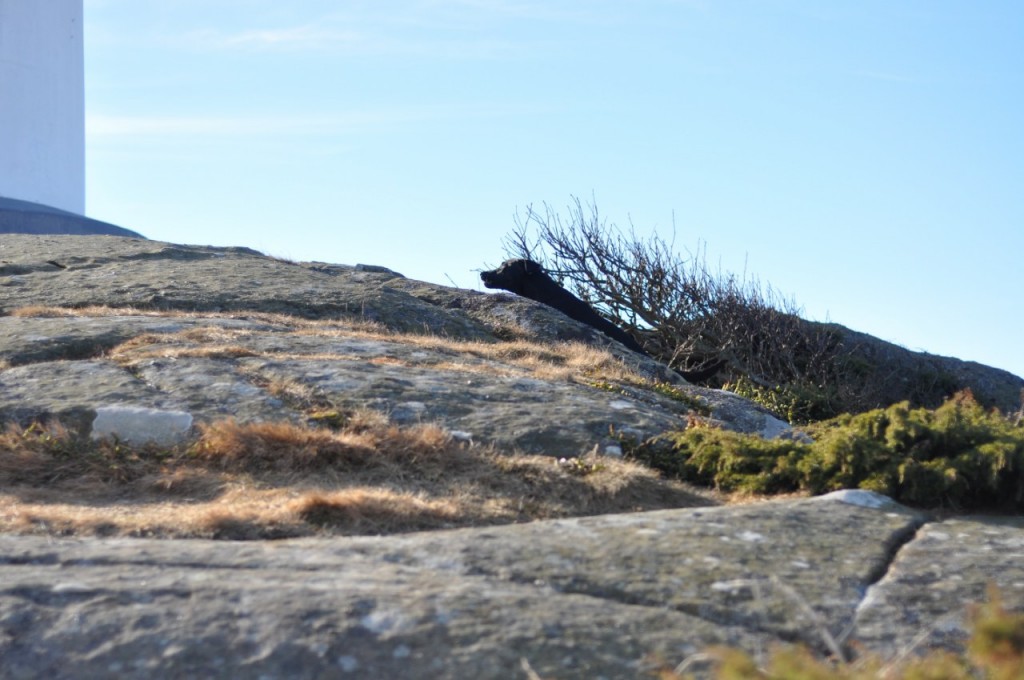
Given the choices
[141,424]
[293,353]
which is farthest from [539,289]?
[141,424]

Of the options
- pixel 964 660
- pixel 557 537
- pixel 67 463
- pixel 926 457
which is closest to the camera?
pixel 964 660

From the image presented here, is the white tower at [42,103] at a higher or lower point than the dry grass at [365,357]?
higher

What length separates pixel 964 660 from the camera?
8.91 feet

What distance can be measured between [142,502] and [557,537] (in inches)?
93.2

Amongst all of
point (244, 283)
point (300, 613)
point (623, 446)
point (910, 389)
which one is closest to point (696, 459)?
point (623, 446)

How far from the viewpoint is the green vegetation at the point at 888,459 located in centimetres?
459

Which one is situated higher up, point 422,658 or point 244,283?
point 244,283

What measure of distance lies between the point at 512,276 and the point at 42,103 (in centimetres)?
1553

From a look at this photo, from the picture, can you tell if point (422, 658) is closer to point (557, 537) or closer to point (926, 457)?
point (557, 537)

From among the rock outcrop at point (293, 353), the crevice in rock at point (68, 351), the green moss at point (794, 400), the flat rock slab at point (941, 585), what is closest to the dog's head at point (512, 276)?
the rock outcrop at point (293, 353)

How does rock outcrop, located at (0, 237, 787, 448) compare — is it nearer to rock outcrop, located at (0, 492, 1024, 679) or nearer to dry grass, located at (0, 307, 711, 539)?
dry grass, located at (0, 307, 711, 539)

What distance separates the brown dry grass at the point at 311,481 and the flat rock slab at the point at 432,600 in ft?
2.47

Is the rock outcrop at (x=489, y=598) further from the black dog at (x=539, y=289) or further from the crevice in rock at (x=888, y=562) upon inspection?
the black dog at (x=539, y=289)

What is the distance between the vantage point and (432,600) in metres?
3.07
